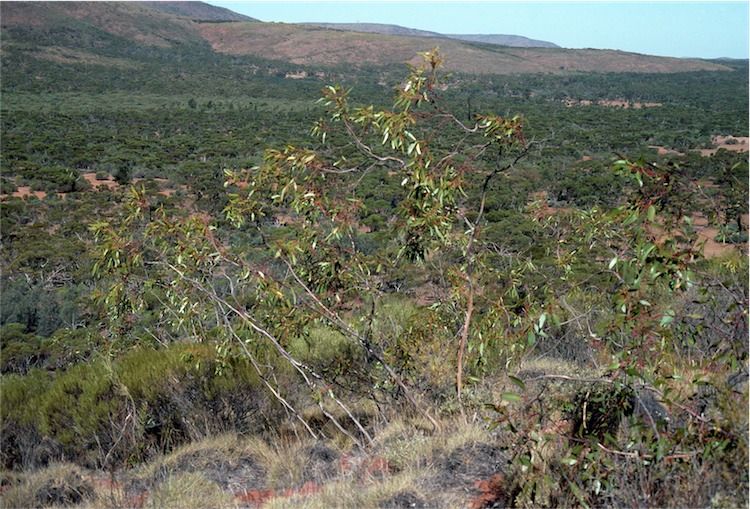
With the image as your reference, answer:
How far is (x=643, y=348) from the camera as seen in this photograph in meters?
3.70

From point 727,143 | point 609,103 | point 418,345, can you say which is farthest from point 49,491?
point 609,103

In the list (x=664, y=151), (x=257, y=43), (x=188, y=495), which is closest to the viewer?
→ (x=188, y=495)

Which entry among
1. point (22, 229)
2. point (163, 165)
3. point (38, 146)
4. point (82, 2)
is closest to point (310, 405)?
point (22, 229)

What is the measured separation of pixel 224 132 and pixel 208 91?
24.3 metres

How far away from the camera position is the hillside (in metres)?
85.4

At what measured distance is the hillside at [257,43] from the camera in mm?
85375

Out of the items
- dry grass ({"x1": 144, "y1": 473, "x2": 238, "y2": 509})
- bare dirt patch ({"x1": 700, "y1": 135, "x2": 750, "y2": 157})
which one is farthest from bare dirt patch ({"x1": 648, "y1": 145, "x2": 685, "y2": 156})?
dry grass ({"x1": 144, "y1": 473, "x2": 238, "y2": 509})

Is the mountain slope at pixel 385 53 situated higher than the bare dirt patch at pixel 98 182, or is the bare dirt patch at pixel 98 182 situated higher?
the mountain slope at pixel 385 53

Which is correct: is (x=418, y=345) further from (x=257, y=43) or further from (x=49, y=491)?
(x=257, y=43)

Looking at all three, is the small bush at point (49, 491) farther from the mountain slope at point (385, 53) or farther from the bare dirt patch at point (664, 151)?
the mountain slope at point (385, 53)

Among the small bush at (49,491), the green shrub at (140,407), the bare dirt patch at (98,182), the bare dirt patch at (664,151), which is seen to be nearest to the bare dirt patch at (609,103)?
the bare dirt patch at (664,151)

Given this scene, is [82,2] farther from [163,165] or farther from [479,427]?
[479,427]

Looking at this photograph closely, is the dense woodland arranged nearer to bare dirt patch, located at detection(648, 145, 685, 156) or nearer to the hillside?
bare dirt patch, located at detection(648, 145, 685, 156)

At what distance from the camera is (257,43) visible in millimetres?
106125
